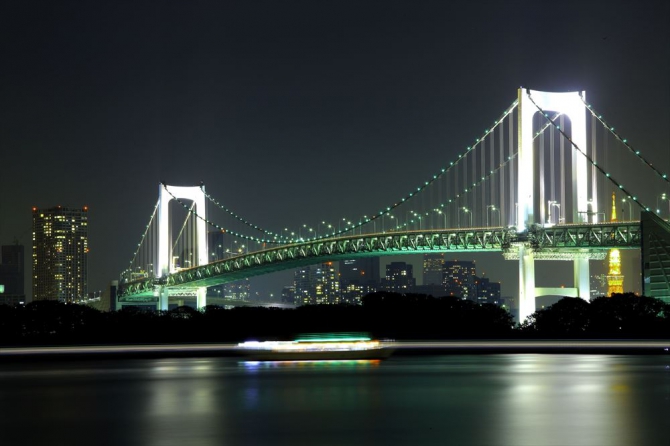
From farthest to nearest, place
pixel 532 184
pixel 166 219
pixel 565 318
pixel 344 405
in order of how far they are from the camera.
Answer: pixel 166 219
pixel 532 184
pixel 565 318
pixel 344 405

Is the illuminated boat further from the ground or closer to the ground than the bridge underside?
closer to the ground

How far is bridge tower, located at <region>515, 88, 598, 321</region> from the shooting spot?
63.2 m

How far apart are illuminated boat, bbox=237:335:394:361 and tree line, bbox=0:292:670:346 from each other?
11.6 metres

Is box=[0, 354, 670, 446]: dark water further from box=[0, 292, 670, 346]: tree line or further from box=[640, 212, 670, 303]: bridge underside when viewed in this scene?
box=[640, 212, 670, 303]: bridge underside

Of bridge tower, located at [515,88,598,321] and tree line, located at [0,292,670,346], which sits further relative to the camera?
bridge tower, located at [515,88,598,321]

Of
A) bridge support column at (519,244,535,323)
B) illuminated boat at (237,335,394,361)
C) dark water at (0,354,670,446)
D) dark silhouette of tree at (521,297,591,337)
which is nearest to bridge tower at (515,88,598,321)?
bridge support column at (519,244,535,323)

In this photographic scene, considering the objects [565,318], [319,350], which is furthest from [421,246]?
[319,350]

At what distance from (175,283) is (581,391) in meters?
76.9

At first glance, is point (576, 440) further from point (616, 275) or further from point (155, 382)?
A: point (616, 275)

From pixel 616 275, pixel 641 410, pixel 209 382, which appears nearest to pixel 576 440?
pixel 641 410

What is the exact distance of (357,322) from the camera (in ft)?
180

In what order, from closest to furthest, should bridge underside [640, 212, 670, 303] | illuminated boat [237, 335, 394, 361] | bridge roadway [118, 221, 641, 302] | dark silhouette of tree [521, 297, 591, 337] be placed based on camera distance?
illuminated boat [237, 335, 394, 361] < dark silhouette of tree [521, 297, 591, 337] < bridge underside [640, 212, 670, 303] < bridge roadway [118, 221, 641, 302]

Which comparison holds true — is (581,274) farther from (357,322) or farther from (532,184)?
(357,322)

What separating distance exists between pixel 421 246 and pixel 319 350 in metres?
38.7
